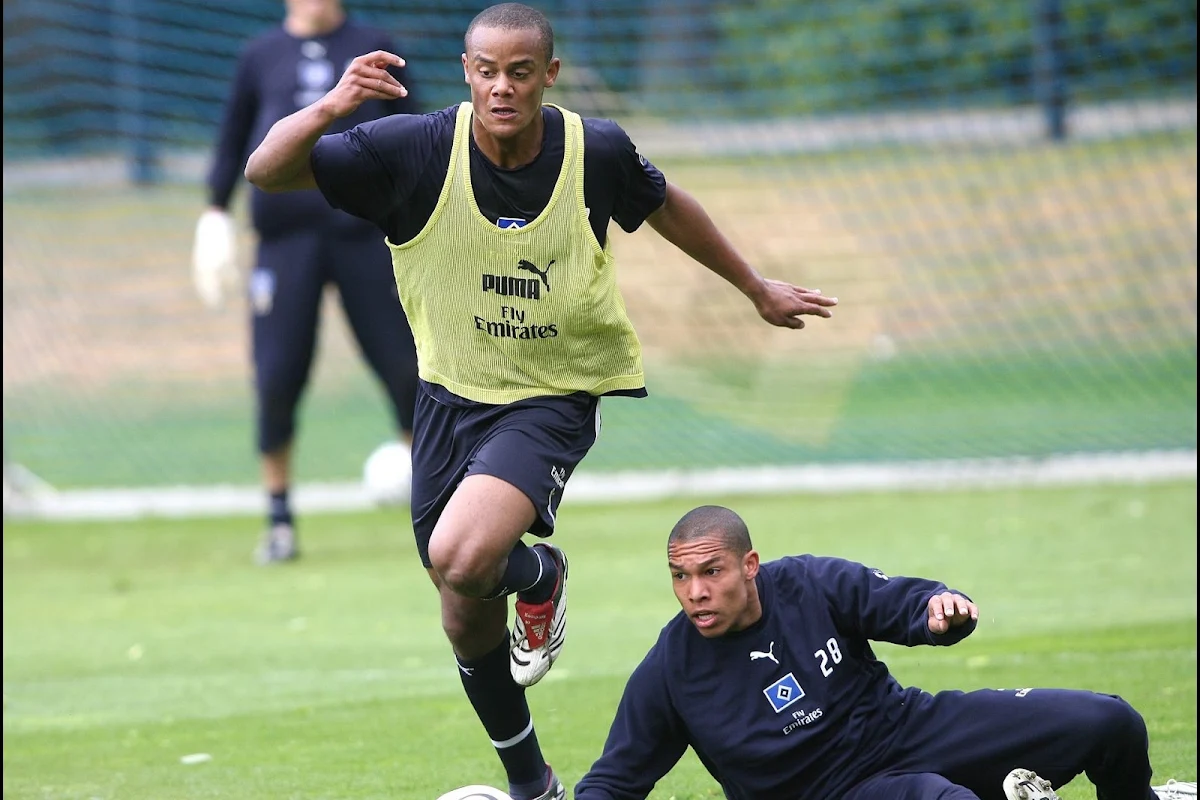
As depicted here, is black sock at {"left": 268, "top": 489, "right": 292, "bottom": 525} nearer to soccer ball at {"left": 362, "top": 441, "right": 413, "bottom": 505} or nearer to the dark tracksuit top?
soccer ball at {"left": 362, "top": 441, "right": 413, "bottom": 505}

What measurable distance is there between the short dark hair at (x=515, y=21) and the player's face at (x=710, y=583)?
1301 millimetres

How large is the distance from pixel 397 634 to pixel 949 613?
4011mm

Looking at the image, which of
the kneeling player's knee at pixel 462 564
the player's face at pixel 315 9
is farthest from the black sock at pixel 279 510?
the kneeling player's knee at pixel 462 564

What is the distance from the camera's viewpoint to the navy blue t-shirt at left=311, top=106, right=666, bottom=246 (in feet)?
14.7

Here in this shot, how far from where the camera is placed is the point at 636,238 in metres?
14.1

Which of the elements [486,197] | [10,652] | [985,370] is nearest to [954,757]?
[486,197]

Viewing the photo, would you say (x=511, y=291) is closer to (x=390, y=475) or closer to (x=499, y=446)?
(x=499, y=446)

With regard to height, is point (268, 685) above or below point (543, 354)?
below

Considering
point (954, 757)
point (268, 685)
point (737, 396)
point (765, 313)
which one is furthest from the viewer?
point (737, 396)

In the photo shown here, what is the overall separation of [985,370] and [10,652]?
7.94m

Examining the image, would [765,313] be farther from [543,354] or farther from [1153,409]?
[1153,409]

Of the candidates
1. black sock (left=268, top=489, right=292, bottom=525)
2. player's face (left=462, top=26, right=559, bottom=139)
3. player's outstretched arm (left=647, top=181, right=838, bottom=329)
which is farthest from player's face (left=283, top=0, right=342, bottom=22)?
player's face (left=462, top=26, right=559, bottom=139)

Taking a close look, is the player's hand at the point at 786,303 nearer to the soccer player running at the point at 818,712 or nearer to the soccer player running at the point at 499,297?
the soccer player running at the point at 499,297

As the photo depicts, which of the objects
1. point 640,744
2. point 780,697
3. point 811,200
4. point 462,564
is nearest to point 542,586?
point 462,564
